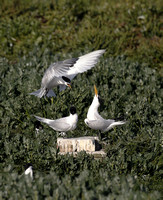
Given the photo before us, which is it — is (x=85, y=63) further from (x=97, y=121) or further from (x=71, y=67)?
(x=97, y=121)

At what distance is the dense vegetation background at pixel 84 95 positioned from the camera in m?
4.73

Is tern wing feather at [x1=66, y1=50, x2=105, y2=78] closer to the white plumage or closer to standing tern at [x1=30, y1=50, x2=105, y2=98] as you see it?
standing tern at [x1=30, y1=50, x2=105, y2=98]

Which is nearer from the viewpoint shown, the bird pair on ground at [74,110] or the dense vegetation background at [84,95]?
the dense vegetation background at [84,95]

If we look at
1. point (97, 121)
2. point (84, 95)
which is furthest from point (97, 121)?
point (84, 95)

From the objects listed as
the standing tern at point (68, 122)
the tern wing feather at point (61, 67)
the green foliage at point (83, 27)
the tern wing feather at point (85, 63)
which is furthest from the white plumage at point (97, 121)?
the green foliage at point (83, 27)

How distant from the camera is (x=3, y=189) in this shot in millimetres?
4641

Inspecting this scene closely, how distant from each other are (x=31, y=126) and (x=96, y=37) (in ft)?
12.5

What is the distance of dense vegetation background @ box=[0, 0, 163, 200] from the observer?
186 inches

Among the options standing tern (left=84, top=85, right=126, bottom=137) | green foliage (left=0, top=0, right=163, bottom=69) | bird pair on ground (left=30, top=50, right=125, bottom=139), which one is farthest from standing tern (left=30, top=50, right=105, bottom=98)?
green foliage (left=0, top=0, right=163, bottom=69)

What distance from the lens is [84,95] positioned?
752 centimetres

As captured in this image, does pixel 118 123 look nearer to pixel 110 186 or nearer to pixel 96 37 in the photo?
pixel 110 186

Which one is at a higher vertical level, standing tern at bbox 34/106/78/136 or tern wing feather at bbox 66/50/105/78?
tern wing feather at bbox 66/50/105/78

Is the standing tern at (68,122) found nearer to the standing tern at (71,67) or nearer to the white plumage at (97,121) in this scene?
the white plumage at (97,121)

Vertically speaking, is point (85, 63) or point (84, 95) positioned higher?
point (85, 63)
